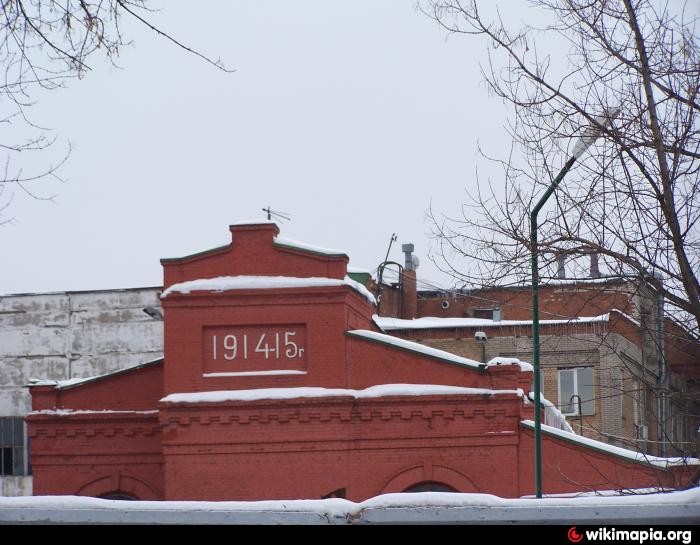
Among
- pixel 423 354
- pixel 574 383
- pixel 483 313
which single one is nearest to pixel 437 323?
pixel 574 383

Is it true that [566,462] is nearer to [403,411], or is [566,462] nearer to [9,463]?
[403,411]

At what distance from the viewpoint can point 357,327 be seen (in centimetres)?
2553

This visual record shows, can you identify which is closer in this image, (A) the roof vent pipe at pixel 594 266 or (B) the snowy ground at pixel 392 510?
(B) the snowy ground at pixel 392 510

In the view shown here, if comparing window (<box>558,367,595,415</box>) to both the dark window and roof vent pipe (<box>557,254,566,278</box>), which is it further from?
roof vent pipe (<box>557,254,566,278</box>)

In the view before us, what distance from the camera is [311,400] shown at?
24078 millimetres

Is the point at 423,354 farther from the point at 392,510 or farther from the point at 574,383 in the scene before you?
the point at 574,383

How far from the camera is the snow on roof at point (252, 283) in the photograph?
79.7 ft

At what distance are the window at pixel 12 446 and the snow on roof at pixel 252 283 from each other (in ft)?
65.8

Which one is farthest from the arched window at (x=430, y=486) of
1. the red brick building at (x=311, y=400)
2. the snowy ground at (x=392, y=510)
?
the snowy ground at (x=392, y=510)

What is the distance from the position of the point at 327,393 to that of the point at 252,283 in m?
2.72

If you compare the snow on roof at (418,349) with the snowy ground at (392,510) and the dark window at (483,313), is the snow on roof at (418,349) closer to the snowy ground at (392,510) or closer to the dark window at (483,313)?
the snowy ground at (392,510)

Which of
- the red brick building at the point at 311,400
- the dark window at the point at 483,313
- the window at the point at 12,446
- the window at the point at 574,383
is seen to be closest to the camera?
the red brick building at the point at 311,400

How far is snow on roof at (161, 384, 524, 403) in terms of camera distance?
2394 centimetres

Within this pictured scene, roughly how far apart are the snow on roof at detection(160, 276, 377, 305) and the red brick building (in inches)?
1.0
